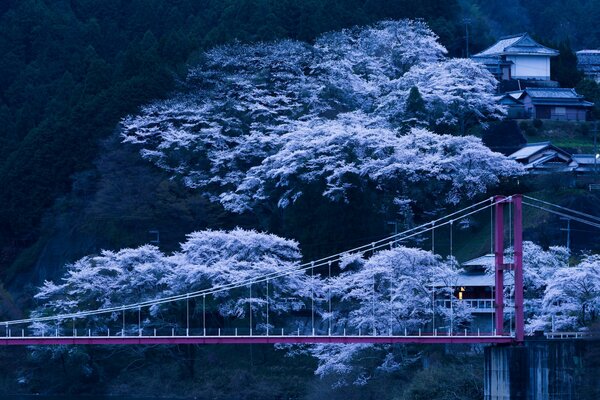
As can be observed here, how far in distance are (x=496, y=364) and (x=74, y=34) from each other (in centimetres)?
2471

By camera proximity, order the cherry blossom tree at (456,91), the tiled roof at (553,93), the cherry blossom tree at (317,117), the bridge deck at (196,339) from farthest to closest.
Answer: the tiled roof at (553,93)
the cherry blossom tree at (456,91)
the cherry blossom tree at (317,117)
the bridge deck at (196,339)

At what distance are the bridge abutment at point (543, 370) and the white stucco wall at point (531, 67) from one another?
1795 cm

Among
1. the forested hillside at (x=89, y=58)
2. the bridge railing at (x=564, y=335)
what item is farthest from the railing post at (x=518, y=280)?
the forested hillside at (x=89, y=58)

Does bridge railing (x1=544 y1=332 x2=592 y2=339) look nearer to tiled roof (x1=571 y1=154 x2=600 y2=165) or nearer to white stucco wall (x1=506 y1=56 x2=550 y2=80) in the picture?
tiled roof (x1=571 y1=154 x2=600 y2=165)

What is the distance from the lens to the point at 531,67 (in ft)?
120

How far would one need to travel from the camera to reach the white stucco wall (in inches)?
1441

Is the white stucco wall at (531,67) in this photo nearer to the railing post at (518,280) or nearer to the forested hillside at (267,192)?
the forested hillside at (267,192)

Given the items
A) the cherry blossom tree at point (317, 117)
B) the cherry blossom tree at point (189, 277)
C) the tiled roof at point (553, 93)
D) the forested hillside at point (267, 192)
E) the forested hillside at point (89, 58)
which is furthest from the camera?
the tiled roof at point (553, 93)

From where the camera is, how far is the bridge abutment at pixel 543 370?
19141 mm

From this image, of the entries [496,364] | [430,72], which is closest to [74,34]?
[430,72]

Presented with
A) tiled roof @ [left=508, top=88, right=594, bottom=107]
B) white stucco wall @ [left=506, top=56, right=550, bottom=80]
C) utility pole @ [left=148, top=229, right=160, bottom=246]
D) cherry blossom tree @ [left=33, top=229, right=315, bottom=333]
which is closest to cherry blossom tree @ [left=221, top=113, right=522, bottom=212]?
cherry blossom tree @ [left=33, top=229, right=315, bottom=333]

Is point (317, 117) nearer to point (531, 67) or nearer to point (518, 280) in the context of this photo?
point (531, 67)

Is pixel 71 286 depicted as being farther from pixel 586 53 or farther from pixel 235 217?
pixel 586 53

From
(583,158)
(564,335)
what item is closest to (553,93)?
(583,158)
